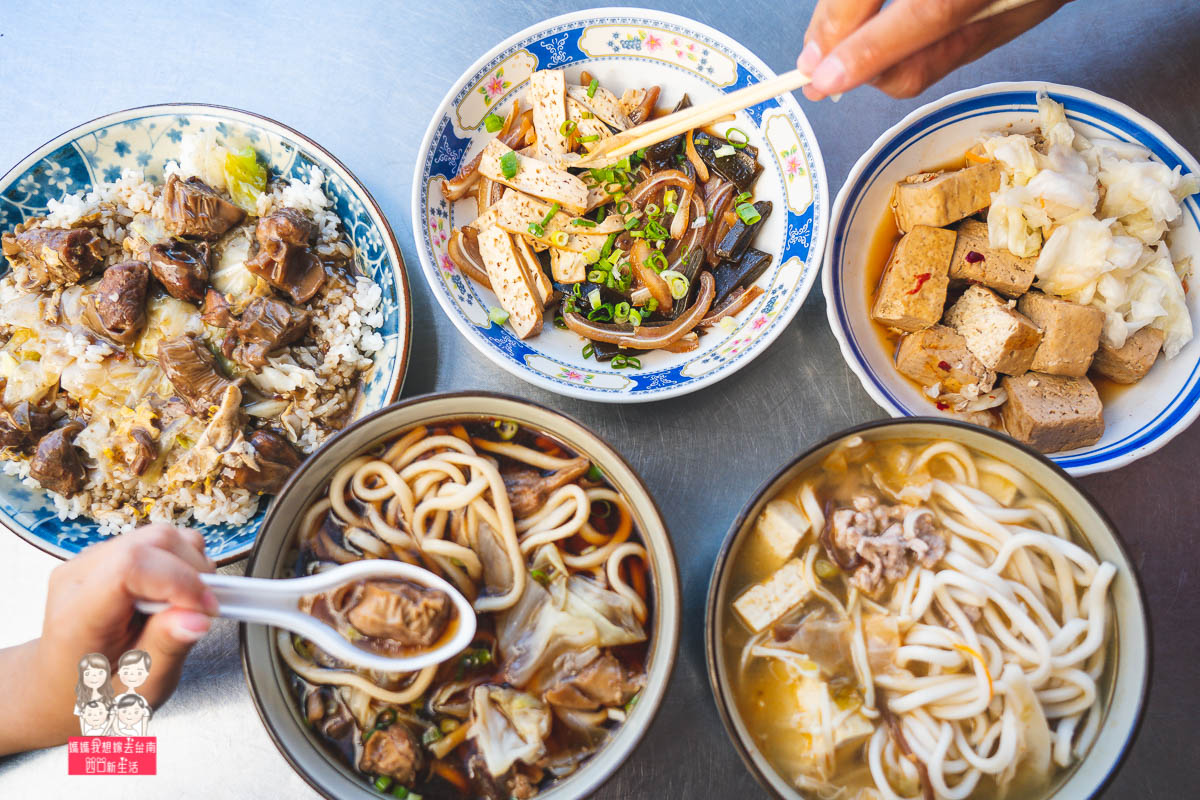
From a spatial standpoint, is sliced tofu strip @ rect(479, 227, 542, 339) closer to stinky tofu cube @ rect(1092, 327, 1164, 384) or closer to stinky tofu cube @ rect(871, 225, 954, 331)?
stinky tofu cube @ rect(871, 225, 954, 331)

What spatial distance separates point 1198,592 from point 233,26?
3973mm

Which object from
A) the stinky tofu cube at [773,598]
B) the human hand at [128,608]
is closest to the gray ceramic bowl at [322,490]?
the human hand at [128,608]

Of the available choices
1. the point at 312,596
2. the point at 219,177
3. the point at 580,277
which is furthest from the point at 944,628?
the point at 219,177

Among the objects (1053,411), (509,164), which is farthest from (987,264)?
(509,164)

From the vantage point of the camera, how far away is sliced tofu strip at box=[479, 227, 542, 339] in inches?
85.4

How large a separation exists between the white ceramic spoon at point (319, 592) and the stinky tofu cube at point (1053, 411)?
168 cm

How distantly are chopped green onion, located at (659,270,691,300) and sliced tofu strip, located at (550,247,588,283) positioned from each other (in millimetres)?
253

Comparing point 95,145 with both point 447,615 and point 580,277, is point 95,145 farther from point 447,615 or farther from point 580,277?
point 447,615

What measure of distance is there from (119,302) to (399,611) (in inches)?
50.5

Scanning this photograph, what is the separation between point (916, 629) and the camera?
179cm

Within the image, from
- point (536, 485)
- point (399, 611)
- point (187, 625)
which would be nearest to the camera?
point (187, 625)

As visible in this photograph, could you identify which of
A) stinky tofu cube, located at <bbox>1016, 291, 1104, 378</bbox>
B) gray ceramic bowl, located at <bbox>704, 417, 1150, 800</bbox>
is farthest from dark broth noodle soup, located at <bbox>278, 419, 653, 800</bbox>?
stinky tofu cube, located at <bbox>1016, 291, 1104, 378</bbox>

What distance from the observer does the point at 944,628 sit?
1.79 m

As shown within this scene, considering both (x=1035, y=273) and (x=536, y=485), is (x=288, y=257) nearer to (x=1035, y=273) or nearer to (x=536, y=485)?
(x=536, y=485)
